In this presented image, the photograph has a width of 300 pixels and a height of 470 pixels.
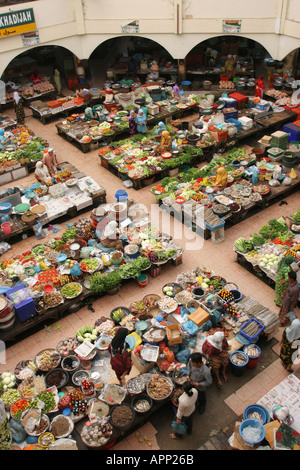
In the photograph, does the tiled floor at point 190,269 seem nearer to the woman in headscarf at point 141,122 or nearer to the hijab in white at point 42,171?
the hijab in white at point 42,171

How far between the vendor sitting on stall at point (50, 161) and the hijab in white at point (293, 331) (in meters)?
9.78

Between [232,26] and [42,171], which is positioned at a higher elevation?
[232,26]

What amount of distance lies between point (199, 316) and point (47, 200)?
6.91 m

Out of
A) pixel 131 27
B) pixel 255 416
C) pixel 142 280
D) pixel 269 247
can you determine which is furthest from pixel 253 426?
pixel 131 27

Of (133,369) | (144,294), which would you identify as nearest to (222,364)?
(133,369)

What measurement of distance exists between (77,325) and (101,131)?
9231mm

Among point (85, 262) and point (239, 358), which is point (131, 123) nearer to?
point (85, 262)

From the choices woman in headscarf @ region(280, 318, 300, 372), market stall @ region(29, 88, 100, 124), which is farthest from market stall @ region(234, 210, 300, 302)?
market stall @ region(29, 88, 100, 124)

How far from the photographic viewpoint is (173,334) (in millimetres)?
9141

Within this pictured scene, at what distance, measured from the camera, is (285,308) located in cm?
973

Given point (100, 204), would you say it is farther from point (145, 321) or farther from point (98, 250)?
point (145, 321)

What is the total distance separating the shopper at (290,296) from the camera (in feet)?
30.6

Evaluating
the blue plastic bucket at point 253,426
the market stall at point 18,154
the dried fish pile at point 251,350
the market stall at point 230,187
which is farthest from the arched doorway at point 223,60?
the blue plastic bucket at point 253,426

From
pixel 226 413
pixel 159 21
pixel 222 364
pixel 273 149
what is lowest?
pixel 226 413
